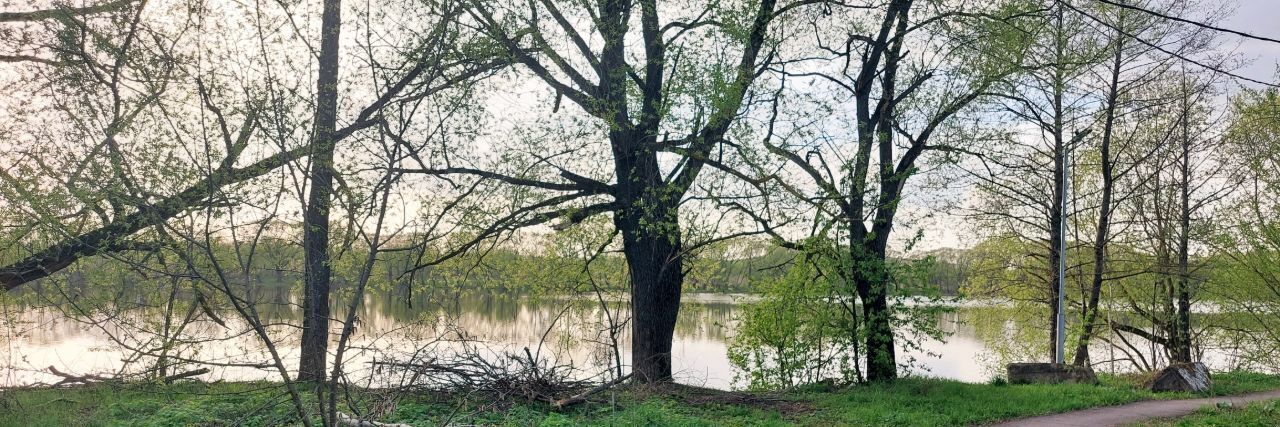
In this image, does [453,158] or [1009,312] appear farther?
[1009,312]

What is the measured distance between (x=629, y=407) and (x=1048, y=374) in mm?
9343

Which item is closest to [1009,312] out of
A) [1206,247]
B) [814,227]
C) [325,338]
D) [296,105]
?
[1206,247]

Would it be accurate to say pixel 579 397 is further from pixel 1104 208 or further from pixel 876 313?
pixel 1104 208

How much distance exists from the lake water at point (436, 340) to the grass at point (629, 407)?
0.49m

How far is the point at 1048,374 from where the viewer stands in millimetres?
16016

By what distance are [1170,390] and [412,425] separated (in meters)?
12.9

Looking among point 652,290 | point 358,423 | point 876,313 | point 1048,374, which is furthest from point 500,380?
point 1048,374

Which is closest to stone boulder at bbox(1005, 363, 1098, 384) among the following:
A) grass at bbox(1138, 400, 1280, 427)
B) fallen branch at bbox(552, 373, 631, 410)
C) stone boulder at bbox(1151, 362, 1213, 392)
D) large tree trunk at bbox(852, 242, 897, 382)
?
stone boulder at bbox(1151, 362, 1213, 392)

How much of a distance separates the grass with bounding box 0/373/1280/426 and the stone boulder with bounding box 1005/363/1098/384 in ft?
4.37

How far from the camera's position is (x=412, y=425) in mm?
9039

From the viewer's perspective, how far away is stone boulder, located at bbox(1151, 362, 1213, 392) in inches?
598

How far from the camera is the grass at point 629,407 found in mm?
9680

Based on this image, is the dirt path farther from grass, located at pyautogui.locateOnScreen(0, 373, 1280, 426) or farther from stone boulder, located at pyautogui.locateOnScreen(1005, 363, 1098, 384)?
stone boulder, located at pyautogui.locateOnScreen(1005, 363, 1098, 384)

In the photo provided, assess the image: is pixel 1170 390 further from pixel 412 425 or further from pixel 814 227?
pixel 412 425
